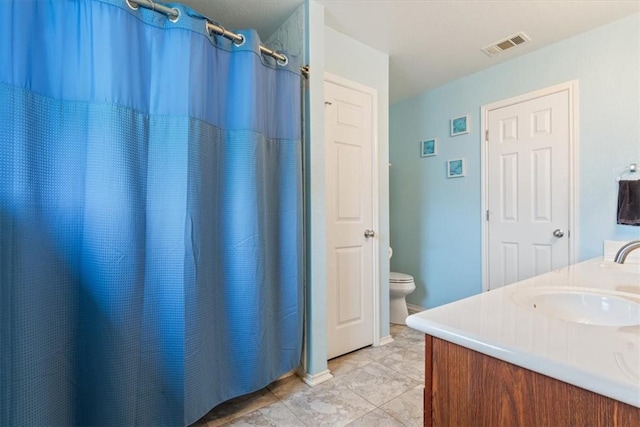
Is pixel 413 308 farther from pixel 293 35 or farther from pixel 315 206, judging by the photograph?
pixel 293 35

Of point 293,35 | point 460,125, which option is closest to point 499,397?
point 293,35

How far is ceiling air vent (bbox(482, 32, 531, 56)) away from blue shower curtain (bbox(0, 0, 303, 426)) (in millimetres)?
1707

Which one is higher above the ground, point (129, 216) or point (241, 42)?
point (241, 42)

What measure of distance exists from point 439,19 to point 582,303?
70.4 inches

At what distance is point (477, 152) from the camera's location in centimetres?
260

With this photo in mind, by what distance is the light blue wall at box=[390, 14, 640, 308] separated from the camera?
189 centimetres

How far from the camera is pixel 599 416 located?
0.46m

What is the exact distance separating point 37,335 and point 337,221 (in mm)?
1539

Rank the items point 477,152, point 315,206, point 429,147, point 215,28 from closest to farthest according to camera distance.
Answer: point 215,28 < point 315,206 < point 477,152 < point 429,147

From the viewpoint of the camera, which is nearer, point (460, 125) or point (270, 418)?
point (270, 418)

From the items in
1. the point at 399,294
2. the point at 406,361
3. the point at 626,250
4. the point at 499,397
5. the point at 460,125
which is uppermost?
the point at 460,125

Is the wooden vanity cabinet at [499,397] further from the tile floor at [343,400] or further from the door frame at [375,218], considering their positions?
the door frame at [375,218]

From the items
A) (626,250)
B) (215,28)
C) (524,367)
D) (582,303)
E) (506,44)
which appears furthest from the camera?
(506,44)

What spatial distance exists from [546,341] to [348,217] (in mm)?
1575
